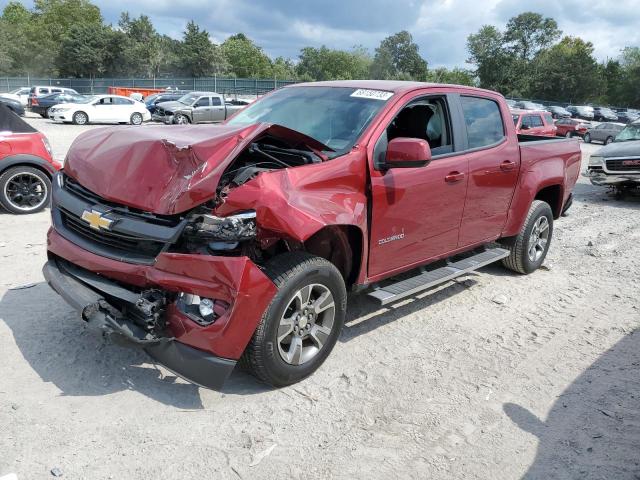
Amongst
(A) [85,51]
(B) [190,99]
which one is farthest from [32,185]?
(A) [85,51]

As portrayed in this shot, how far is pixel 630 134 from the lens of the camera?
12.9m

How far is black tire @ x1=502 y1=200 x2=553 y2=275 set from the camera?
5.75 m

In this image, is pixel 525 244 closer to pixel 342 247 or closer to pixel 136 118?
pixel 342 247

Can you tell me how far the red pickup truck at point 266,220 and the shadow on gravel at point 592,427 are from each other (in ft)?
4.31

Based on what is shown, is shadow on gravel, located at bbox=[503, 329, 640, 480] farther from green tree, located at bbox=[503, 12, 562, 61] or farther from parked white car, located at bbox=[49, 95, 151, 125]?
green tree, located at bbox=[503, 12, 562, 61]

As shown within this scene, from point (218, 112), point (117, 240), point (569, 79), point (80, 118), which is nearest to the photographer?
point (117, 240)

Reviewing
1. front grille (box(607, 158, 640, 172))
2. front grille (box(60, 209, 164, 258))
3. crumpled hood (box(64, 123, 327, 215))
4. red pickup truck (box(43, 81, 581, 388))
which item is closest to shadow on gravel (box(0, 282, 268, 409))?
red pickup truck (box(43, 81, 581, 388))

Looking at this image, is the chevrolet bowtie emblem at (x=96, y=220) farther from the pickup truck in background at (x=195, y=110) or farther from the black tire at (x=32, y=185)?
the pickup truck in background at (x=195, y=110)

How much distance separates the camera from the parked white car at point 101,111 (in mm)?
24750

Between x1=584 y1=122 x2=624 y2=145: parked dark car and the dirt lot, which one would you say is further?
x1=584 y1=122 x2=624 y2=145: parked dark car

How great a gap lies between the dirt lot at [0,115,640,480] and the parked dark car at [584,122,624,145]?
93.0 ft

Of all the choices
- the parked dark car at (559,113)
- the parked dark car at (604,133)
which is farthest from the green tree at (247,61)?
the parked dark car at (604,133)

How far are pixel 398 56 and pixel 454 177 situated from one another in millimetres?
102504

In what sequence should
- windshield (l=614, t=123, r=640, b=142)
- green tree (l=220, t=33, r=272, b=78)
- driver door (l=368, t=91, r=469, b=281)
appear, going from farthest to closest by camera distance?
green tree (l=220, t=33, r=272, b=78)
windshield (l=614, t=123, r=640, b=142)
driver door (l=368, t=91, r=469, b=281)
